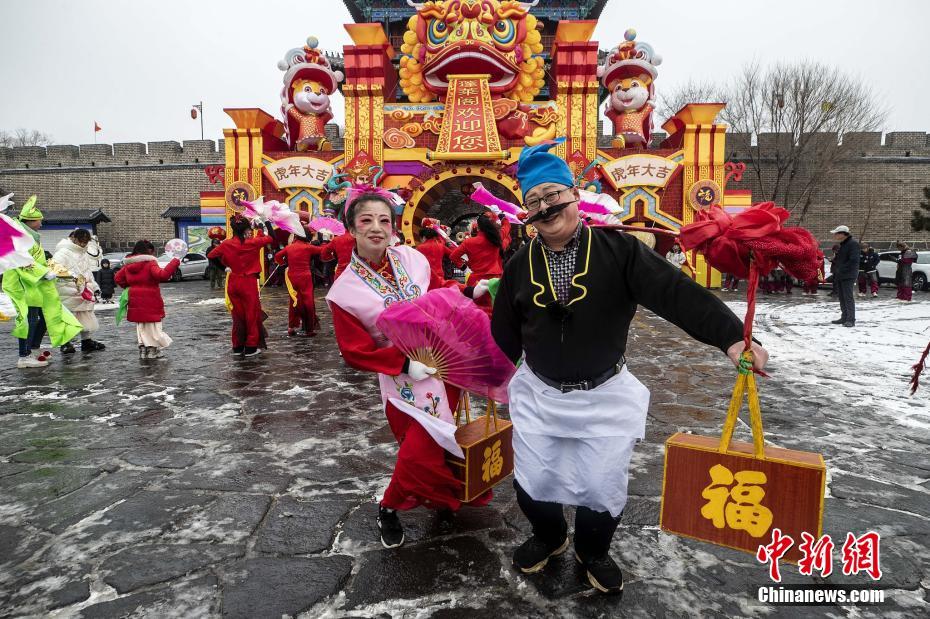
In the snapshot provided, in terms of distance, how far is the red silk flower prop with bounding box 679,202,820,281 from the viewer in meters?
2.06

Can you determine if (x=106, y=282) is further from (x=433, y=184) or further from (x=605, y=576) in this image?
(x=605, y=576)

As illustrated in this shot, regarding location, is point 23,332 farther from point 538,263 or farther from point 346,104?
point 346,104

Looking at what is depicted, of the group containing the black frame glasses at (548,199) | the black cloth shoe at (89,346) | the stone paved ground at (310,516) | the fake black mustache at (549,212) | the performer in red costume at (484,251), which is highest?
the black frame glasses at (548,199)

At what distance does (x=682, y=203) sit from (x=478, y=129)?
658 cm

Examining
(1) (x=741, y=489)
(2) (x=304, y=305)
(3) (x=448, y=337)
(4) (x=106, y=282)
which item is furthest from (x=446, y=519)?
(4) (x=106, y=282)

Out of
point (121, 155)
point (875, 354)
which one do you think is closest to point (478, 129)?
point (875, 354)

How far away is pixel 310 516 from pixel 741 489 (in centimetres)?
210

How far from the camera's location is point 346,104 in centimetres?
1717

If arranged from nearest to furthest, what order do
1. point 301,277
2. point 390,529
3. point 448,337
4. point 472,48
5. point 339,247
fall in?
point 448,337 < point 390,529 < point 339,247 < point 301,277 < point 472,48

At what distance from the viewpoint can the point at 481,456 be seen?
2758mm

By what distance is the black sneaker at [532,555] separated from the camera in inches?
97.3

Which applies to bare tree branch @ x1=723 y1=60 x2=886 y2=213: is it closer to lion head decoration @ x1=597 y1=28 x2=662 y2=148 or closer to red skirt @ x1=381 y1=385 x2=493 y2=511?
lion head decoration @ x1=597 y1=28 x2=662 y2=148

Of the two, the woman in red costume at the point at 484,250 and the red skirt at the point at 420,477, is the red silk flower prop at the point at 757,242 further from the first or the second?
the woman in red costume at the point at 484,250

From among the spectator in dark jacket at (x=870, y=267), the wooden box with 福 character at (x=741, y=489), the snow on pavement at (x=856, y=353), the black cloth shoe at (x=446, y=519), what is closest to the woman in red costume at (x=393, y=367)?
the black cloth shoe at (x=446, y=519)
